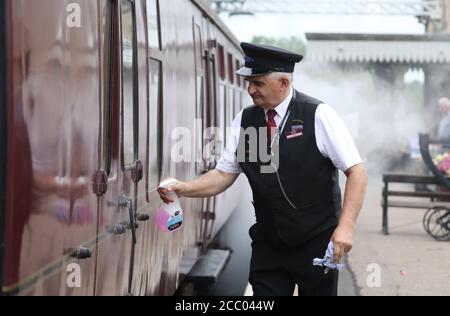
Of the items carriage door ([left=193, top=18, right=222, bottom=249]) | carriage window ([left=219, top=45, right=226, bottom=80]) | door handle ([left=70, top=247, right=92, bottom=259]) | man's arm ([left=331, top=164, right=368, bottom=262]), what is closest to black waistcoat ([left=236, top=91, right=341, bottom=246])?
man's arm ([left=331, top=164, right=368, bottom=262])

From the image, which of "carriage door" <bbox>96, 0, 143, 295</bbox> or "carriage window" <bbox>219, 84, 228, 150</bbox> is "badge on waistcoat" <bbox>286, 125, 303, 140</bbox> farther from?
"carriage window" <bbox>219, 84, 228, 150</bbox>

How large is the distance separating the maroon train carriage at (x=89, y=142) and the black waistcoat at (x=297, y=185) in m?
0.75

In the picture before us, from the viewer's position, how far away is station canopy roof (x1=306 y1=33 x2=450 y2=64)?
20516 millimetres

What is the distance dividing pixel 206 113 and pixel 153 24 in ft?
9.51

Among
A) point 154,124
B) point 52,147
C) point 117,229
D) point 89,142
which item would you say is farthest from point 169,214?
point 154,124

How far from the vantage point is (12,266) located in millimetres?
2922

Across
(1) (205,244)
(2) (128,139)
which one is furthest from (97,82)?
(1) (205,244)

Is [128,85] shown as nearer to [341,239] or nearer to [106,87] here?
[106,87]

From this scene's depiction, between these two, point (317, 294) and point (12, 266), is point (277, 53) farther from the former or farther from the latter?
point (12, 266)

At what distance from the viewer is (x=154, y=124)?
5.50 m

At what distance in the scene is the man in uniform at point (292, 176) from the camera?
4.12 meters

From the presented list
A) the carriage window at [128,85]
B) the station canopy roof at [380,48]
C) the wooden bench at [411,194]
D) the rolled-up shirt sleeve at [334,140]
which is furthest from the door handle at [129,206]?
Result: the station canopy roof at [380,48]

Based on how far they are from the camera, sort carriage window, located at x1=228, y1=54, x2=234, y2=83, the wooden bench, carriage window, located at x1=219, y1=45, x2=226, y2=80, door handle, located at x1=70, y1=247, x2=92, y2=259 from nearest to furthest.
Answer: door handle, located at x1=70, y1=247, x2=92, y2=259 < carriage window, located at x1=219, y1=45, x2=226, y2=80 < the wooden bench < carriage window, located at x1=228, y1=54, x2=234, y2=83

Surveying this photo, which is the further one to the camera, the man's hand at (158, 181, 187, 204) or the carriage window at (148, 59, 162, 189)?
the carriage window at (148, 59, 162, 189)
